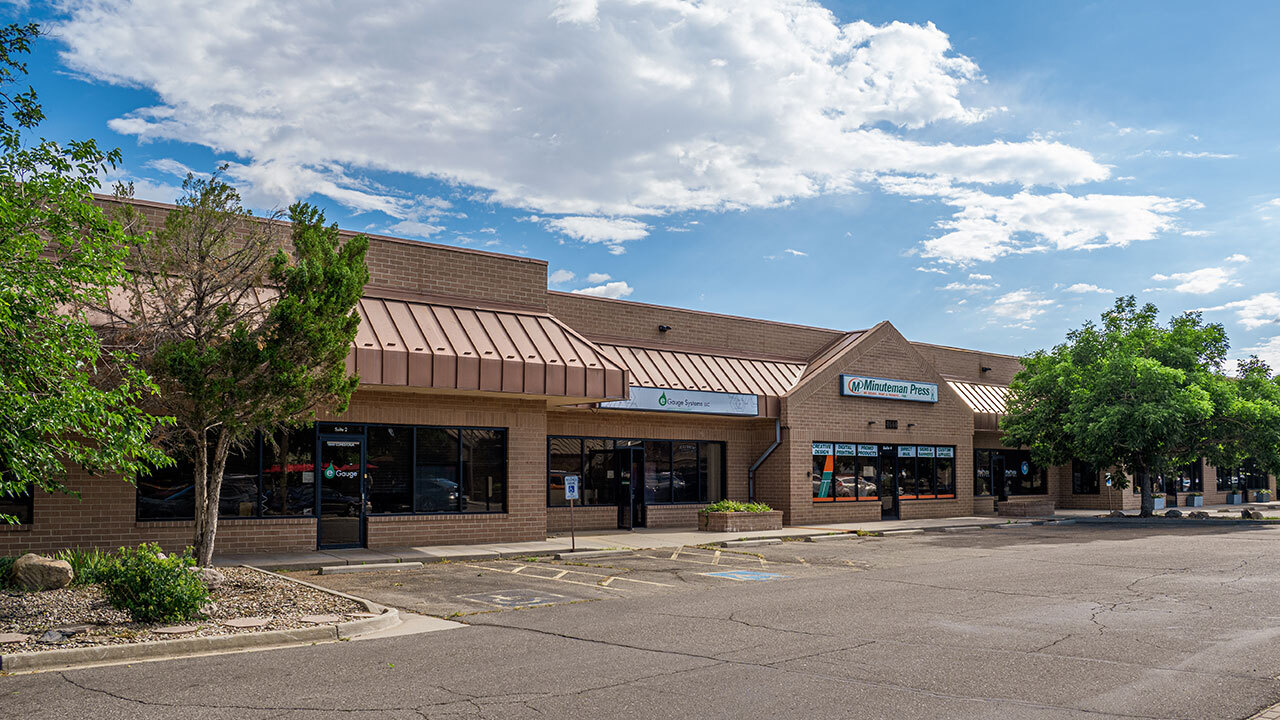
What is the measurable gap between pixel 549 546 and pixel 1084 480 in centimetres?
2798

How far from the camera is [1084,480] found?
39.3 meters

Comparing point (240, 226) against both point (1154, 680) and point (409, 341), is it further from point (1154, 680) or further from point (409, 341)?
point (1154, 680)

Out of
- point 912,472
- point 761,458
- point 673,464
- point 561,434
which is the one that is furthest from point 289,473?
point 912,472

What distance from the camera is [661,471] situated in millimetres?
26234

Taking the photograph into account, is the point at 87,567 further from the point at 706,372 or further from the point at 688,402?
the point at 706,372

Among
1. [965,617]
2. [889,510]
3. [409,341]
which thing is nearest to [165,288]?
[409,341]

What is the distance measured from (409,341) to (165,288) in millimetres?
5698

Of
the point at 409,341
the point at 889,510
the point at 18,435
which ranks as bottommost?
the point at 889,510

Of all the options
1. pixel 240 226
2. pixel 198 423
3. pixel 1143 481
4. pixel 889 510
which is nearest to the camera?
pixel 198 423

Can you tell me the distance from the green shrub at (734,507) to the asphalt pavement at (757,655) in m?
8.55

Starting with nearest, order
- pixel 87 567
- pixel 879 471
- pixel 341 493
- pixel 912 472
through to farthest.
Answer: pixel 87 567 < pixel 341 493 < pixel 879 471 < pixel 912 472

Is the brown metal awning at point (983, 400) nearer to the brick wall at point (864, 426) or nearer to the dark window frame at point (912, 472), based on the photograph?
the brick wall at point (864, 426)

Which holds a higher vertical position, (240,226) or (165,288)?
(240,226)

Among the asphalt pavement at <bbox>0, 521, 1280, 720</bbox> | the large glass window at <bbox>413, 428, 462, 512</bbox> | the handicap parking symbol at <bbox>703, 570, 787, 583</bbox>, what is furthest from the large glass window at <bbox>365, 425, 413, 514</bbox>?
the handicap parking symbol at <bbox>703, 570, 787, 583</bbox>
